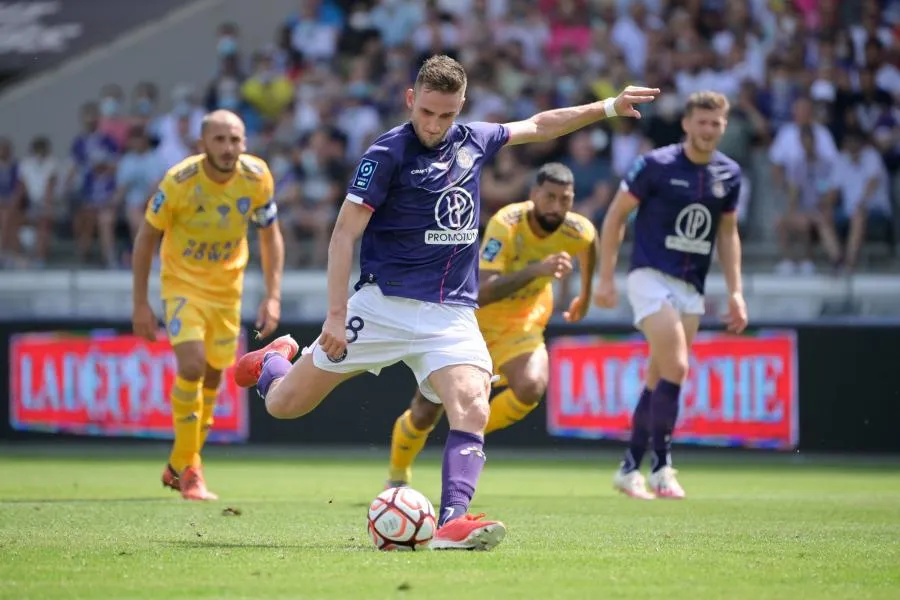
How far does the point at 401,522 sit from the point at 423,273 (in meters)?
1.29

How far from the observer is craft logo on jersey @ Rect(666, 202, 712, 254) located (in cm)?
1137

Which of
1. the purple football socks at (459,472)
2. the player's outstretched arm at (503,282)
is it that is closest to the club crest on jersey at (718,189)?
the player's outstretched arm at (503,282)

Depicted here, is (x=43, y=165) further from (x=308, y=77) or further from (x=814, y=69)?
(x=814, y=69)

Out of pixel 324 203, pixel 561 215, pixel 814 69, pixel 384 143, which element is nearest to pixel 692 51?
pixel 814 69

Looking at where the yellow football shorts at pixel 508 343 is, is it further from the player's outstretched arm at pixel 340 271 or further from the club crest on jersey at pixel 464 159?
the player's outstretched arm at pixel 340 271

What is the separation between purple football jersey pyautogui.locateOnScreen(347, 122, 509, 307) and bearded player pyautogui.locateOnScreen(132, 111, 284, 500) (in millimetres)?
3353

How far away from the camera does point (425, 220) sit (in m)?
7.66

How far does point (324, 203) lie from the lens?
1942 cm

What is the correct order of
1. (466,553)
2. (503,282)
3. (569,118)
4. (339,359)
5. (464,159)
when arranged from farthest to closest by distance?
1. (503,282)
2. (569,118)
3. (464,159)
4. (339,359)
5. (466,553)

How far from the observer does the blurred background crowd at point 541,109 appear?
1820 centimetres

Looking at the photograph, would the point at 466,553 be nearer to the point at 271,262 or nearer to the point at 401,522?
the point at 401,522

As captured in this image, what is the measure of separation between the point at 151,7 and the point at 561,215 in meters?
17.5

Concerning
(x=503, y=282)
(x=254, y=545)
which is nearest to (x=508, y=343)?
(x=503, y=282)

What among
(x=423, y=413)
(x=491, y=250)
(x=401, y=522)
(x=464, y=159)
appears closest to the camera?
(x=401, y=522)
